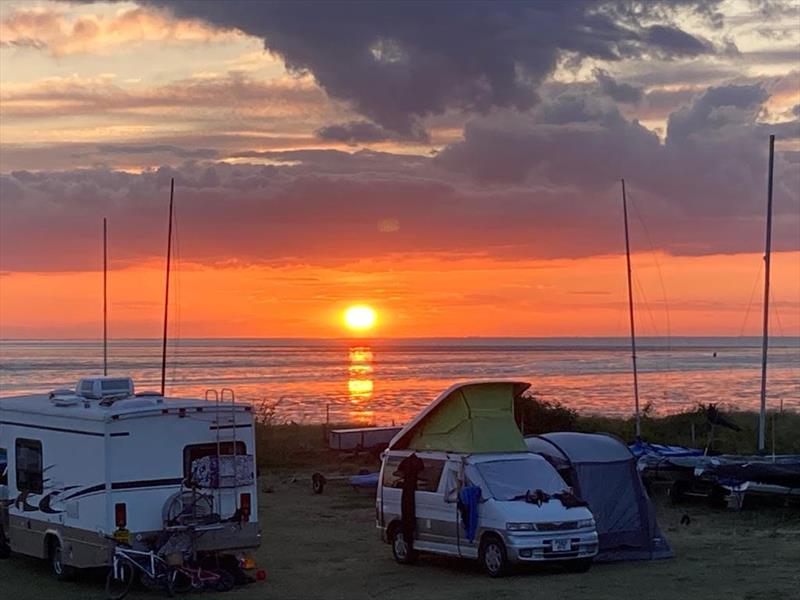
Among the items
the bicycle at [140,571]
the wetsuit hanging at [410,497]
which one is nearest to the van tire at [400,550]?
the wetsuit hanging at [410,497]

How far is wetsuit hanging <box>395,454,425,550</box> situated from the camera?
18.5 m

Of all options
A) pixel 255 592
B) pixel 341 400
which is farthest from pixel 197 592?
pixel 341 400

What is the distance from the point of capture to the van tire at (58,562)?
672 inches

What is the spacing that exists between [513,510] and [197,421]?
4520 mm

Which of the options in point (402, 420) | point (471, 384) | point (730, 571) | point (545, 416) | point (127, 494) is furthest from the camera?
point (402, 420)

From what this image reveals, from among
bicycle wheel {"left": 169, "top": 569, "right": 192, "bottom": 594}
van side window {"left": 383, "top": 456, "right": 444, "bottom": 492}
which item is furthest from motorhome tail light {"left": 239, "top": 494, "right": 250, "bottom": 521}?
van side window {"left": 383, "top": 456, "right": 444, "bottom": 492}

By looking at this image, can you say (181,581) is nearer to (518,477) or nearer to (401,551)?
(401,551)

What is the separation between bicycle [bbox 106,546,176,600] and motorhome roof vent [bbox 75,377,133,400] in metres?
2.46

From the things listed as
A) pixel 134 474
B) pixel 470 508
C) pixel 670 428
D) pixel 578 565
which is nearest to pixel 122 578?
pixel 134 474

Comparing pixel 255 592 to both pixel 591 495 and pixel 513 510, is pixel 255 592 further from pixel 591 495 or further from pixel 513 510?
pixel 591 495

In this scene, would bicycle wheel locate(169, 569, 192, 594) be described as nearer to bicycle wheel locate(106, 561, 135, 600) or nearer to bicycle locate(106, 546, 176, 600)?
bicycle locate(106, 546, 176, 600)

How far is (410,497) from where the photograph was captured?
1845 centimetres

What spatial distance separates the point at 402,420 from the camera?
183ft

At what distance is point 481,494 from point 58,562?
6015mm
